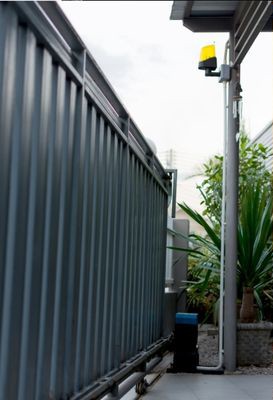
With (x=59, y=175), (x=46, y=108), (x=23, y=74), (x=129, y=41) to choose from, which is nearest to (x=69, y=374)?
(x=59, y=175)

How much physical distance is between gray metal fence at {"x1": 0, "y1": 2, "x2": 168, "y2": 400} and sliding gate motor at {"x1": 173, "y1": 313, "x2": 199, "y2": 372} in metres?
1.44

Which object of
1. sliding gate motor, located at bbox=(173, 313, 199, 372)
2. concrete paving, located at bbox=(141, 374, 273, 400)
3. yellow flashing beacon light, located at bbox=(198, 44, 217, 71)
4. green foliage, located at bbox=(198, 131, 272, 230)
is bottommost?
concrete paving, located at bbox=(141, 374, 273, 400)

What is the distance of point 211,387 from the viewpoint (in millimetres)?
4160

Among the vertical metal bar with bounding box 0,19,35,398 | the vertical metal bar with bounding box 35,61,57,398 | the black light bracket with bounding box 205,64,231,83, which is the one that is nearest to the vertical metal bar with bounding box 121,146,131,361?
the vertical metal bar with bounding box 35,61,57,398

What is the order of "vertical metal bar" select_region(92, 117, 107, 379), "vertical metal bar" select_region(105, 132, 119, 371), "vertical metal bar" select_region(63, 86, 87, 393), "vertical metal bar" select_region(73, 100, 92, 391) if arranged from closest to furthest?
"vertical metal bar" select_region(63, 86, 87, 393)
"vertical metal bar" select_region(73, 100, 92, 391)
"vertical metal bar" select_region(92, 117, 107, 379)
"vertical metal bar" select_region(105, 132, 119, 371)

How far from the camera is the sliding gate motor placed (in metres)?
4.73

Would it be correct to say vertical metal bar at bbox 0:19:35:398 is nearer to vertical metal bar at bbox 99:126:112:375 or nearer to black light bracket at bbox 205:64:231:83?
vertical metal bar at bbox 99:126:112:375

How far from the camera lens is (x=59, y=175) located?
79.1 inches

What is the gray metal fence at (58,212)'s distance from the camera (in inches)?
62.9

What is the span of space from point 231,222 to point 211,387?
1.49 m

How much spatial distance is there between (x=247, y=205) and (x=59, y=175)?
11.6 ft

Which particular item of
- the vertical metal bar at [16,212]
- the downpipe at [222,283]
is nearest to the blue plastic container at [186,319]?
the downpipe at [222,283]

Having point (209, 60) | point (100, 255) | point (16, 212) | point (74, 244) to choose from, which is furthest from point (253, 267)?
point (16, 212)

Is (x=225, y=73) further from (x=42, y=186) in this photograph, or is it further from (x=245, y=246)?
(x=42, y=186)
